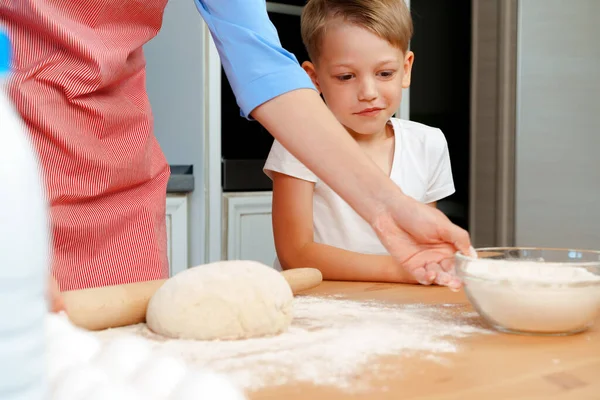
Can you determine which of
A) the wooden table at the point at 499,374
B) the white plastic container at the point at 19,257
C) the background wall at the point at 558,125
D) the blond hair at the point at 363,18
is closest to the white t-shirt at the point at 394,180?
the blond hair at the point at 363,18

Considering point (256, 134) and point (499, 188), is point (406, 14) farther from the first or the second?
point (499, 188)

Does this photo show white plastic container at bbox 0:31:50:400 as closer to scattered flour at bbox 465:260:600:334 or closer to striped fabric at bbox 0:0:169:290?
scattered flour at bbox 465:260:600:334

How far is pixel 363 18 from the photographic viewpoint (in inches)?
59.6

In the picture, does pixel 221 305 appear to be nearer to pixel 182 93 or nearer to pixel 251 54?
pixel 251 54

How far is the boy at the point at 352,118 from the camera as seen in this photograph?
4.79 ft

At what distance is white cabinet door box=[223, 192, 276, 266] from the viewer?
2.16 m

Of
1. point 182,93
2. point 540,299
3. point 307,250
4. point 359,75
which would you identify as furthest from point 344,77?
point 540,299

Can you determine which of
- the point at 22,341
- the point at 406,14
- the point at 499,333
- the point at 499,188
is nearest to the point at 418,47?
the point at 499,188

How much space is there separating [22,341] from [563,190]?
2.67 meters

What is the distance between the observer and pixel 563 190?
2.69 meters

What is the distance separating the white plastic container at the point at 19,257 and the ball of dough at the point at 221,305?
17.4 inches

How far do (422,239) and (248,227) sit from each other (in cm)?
131

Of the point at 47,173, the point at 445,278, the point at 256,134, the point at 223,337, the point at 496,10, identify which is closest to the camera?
the point at 223,337

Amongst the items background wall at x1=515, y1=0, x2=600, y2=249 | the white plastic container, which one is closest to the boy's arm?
the white plastic container
